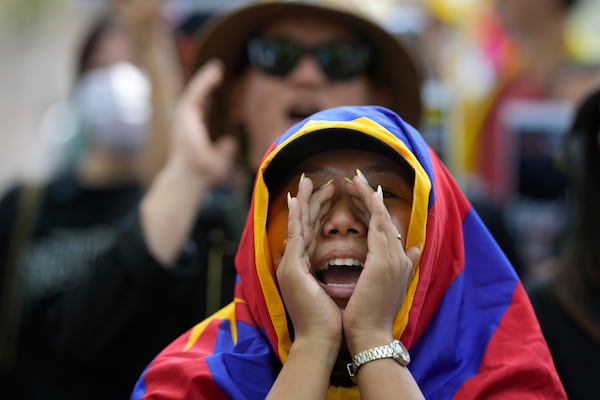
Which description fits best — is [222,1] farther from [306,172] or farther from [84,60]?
[306,172]

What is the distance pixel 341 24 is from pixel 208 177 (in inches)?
24.0

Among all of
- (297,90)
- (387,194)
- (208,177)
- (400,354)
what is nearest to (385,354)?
(400,354)

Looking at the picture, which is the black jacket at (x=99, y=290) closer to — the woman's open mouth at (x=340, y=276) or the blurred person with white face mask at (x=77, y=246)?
the blurred person with white face mask at (x=77, y=246)

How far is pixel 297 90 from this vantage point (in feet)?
10.0

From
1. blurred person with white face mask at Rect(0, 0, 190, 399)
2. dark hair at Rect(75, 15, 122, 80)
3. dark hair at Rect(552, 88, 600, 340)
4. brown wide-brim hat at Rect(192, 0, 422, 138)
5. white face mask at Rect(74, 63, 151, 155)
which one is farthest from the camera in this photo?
dark hair at Rect(75, 15, 122, 80)

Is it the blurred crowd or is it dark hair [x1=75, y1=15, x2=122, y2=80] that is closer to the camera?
the blurred crowd

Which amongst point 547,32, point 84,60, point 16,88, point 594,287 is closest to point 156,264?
point 594,287

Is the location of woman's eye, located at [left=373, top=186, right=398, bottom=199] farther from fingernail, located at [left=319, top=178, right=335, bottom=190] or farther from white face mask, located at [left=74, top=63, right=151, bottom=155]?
white face mask, located at [left=74, top=63, right=151, bottom=155]

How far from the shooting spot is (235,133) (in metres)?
3.38

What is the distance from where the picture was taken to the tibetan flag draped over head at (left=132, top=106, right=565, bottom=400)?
2.04 metres

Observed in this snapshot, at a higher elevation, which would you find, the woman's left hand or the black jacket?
the woman's left hand

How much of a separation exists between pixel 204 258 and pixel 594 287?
1137 millimetres

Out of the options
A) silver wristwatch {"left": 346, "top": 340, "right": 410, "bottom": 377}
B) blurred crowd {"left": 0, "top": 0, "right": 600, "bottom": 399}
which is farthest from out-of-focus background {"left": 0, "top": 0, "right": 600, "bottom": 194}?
silver wristwatch {"left": 346, "top": 340, "right": 410, "bottom": 377}

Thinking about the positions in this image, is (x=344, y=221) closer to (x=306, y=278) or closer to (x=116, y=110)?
(x=306, y=278)
